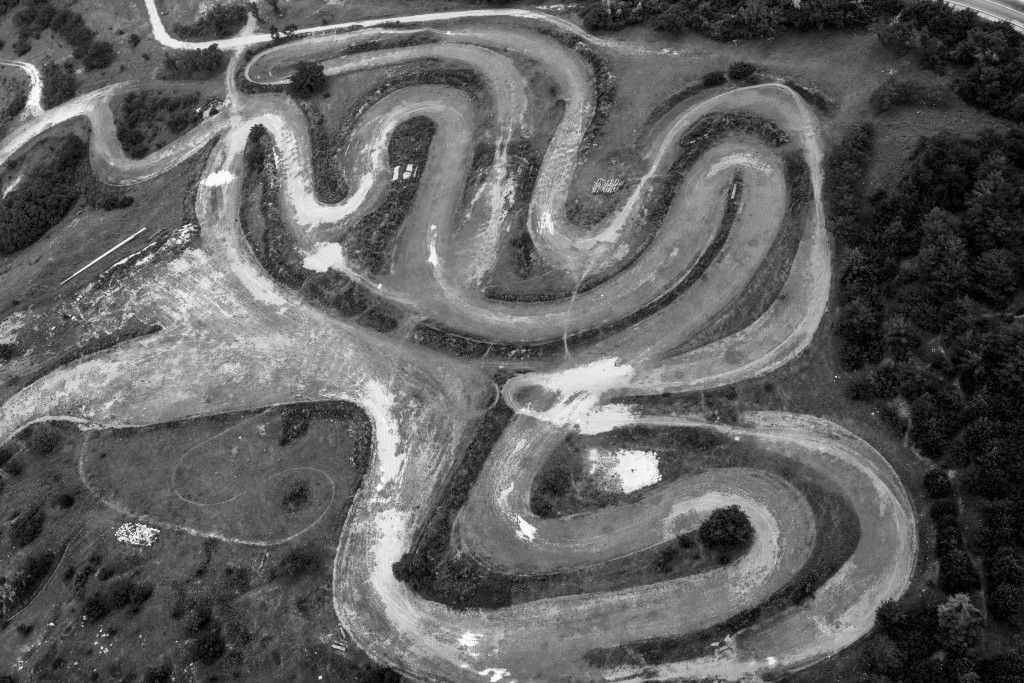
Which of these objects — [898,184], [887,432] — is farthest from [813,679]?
[898,184]

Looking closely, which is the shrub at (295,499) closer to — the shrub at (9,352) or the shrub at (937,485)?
the shrub at (9,352)

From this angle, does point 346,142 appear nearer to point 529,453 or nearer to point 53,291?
point 53,291

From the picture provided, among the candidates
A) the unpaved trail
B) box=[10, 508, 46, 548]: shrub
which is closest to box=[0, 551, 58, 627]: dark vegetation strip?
box=[10, 508, 46, 548]: shrub

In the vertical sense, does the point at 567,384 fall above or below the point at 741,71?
below

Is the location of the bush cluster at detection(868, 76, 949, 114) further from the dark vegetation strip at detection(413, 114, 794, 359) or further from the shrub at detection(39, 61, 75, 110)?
the shrub at detection(39, 61, 75, 110)

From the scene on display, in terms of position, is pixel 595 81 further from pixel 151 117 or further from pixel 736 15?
pixel 151 117

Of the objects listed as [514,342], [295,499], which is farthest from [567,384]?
[295,499]
